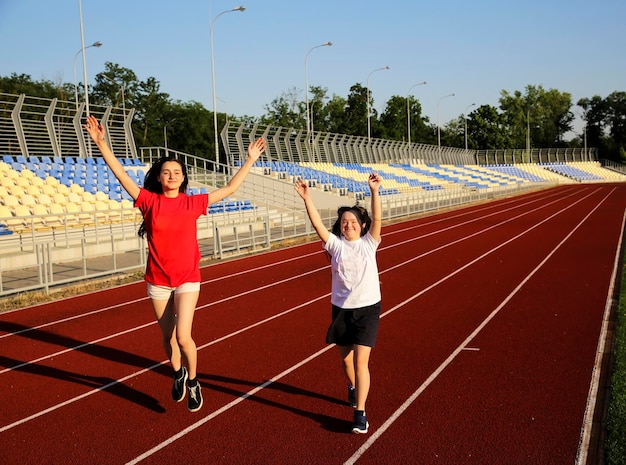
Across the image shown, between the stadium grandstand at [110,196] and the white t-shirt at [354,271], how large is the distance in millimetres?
8017

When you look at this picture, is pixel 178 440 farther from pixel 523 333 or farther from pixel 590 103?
pixel 590 103

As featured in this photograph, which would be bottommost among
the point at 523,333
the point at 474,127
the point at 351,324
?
the point at 523,333

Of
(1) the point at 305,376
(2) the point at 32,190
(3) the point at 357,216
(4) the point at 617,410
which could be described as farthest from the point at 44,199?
(4) the point at 617,410

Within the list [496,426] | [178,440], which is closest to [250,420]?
[178,440]

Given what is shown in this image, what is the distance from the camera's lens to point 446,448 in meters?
4.60

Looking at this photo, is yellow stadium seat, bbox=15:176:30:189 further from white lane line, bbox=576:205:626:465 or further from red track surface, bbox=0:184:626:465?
Result: white lane line, bbox=576:205:626:465

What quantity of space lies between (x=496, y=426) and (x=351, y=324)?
53.1 inches

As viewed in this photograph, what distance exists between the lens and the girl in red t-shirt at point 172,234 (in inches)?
195

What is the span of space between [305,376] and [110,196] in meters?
15.8

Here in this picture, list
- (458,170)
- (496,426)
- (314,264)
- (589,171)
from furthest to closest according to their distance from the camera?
1. (589,171)
2. (458,170)
3. (314,264)
4. (496,426)

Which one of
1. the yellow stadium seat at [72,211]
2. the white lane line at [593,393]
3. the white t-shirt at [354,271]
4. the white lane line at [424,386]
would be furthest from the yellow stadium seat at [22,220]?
the white t-shirt at [354,271]

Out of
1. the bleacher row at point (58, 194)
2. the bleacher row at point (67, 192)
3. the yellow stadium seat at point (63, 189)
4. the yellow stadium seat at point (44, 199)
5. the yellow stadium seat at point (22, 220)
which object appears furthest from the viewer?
the yellow stadium seat at point (63, 189)

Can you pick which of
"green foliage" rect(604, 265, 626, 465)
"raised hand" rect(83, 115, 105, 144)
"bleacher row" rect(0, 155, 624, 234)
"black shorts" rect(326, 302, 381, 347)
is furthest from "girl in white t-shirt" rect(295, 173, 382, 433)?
"bleacher row" rect(0, 155, 624, 234)

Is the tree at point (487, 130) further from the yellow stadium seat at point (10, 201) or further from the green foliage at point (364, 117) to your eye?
the yellow stadium seat at point (10, 201)
